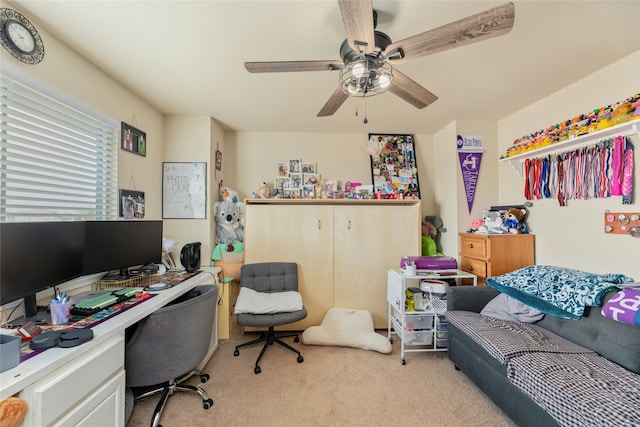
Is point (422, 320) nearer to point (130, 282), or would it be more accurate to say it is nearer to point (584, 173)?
point (584, 173)

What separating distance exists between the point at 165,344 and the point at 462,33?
223 cm

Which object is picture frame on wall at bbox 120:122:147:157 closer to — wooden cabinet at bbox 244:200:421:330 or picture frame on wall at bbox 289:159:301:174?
wooden cabinet at bbox 244:200:421:330

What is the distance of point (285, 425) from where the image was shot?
1670 mm

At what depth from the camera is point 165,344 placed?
1.59 meters

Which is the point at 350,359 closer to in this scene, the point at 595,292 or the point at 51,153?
the point at 595,292

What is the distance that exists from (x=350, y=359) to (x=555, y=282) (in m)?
1.72

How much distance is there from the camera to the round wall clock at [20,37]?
1374 mm

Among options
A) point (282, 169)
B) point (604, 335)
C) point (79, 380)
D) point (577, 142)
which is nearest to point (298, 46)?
point (282, 169)

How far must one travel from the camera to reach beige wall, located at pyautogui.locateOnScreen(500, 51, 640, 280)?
72.2 inches

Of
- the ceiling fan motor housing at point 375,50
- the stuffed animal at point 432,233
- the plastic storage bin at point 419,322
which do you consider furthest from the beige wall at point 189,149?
the stuffed animal at point 432,233

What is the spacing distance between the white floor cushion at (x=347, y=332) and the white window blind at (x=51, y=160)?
2.12 metres

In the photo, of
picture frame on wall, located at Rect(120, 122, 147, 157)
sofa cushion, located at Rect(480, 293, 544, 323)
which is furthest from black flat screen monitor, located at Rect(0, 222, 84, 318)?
sofa cushion, located at Rect(480, 293, 544, 323)

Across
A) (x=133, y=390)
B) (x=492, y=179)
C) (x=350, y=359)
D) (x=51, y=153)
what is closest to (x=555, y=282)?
(x=492, y=179)

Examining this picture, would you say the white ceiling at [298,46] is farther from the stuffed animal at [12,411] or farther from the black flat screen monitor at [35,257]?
the stuffed animal at [12,411]
